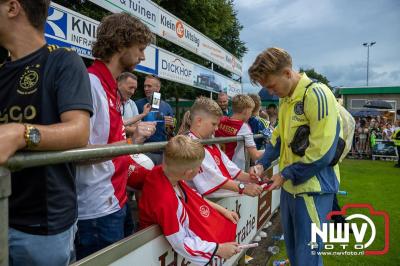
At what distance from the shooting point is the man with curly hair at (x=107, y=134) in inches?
71.7

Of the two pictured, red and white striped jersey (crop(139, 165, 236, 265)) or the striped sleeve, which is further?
the striped sleeve

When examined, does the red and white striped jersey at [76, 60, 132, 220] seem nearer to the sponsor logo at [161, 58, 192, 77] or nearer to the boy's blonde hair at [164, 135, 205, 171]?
the boy's blonde hair at [164, 135, 205, 171]

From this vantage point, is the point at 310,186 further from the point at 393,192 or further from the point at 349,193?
the point at 393,192

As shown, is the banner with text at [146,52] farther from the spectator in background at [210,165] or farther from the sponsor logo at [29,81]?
the sponsor logo at [29,81]

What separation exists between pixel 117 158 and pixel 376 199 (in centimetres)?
673

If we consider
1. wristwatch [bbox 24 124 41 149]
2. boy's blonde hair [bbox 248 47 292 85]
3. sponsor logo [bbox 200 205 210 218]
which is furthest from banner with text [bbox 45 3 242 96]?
wristwatch [bbox 24 124 41 149]

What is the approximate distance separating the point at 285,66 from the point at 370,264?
2810 millimetres

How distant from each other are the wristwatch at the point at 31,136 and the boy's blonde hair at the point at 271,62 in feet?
5.87

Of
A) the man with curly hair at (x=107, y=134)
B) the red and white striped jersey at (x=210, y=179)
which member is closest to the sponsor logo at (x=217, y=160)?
the red and white striped jersey at (x=210, y=179)

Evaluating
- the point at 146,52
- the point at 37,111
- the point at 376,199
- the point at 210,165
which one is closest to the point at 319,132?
the point at 210,165

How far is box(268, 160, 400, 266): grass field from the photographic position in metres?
4.11

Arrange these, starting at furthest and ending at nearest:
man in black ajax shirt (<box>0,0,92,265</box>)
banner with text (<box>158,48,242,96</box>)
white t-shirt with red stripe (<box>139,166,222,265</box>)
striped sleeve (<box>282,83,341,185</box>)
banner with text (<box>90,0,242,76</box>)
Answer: banner with text (<box>158,48,242,96</box>) < banner with text (<box>90,0,242,76</box>) < striped sleeve (<box>282,83,341,185</box>) < white t-shirt with red stripe (<box>139,166,222,265</box>) < man in black ajax shirt (<box>0,0,92,265</box>)

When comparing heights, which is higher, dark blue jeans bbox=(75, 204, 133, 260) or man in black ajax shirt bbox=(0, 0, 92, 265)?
man in black ajax shirt bbox=(0, 0, 92, 265)

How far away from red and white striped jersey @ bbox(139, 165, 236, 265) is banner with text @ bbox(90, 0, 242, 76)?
10.5 feet
